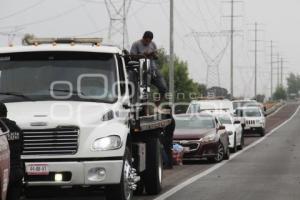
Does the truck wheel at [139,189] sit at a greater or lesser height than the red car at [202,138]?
lesser

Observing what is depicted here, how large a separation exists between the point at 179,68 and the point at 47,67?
8935 centimetres

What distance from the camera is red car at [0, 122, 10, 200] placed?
8344mm

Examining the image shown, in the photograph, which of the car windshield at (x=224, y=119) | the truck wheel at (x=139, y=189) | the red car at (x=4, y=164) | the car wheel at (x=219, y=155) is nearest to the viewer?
the red car at (x=4, y=164)

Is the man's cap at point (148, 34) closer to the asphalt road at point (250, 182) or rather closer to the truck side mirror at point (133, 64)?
the truck side mirror at point (133, 64)

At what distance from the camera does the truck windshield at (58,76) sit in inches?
459

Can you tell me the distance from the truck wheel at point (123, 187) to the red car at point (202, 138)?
12.1 m

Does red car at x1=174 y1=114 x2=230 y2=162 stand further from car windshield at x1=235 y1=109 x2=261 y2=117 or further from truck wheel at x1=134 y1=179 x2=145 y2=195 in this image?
car windshield at x1=235 y1=109 x2=261 y2=117

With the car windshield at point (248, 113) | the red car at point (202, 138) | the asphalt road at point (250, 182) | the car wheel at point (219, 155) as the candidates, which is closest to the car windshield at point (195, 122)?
the red car at point (202, 138)

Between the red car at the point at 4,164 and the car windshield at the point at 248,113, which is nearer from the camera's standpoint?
the red car at the point at 4,164

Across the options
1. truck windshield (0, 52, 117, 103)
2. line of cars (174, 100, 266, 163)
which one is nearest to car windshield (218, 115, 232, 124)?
line of cars (174, 100, 266, 163)

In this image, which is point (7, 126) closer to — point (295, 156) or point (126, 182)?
point (126, 182)

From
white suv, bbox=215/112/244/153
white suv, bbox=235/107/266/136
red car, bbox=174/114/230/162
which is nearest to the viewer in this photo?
red car, bbox=174/114/230/162

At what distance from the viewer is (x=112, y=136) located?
11172mm

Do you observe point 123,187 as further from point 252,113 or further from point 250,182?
point 252,113
